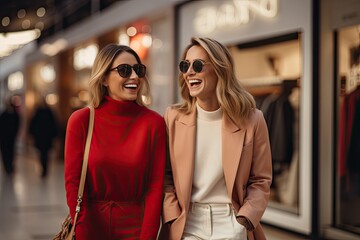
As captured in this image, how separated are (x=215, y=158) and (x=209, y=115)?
0.67 feet

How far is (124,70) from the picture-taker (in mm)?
2754

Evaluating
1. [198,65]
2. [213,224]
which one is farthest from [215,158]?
[198,65]

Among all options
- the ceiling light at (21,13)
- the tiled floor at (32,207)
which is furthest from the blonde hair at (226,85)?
the ceiling light at (21,13)

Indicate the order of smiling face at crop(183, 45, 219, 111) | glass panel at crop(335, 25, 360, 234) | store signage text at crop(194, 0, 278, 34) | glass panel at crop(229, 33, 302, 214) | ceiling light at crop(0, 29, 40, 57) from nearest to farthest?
smiling face at crop(183, 45, 219, 111), glass panel at crop(335, 25, 360, 234), store signage text at crop(194, 0, 278, 34), glass panel at crop(229, 33, 302, 214), ceiling light at crop(0, 29, 40, 57)

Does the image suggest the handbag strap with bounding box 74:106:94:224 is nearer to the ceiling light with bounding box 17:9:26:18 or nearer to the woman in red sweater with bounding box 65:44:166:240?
the woman in red sweater with bounding box 65:44:166:240

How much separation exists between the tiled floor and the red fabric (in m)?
4.01

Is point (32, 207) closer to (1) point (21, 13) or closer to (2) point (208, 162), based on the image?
(2) point (208, 162)

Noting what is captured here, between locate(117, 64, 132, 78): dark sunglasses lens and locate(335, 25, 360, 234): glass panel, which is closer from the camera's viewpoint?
locate(117, 64, 132, 78): dark sunglasses lens

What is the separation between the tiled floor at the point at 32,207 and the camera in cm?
675

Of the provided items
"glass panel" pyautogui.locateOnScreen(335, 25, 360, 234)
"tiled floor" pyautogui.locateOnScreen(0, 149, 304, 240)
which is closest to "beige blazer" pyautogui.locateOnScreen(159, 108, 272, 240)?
"glass panel" pyautogui.locateOnScreen(335, 25, 360, 234)

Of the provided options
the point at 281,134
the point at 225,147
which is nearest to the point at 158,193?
the point at 225,147

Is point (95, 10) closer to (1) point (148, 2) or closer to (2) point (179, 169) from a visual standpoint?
(1) point (148, 2)

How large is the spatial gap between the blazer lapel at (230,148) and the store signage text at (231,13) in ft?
14.5

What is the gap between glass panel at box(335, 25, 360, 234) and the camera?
6.14 metres
